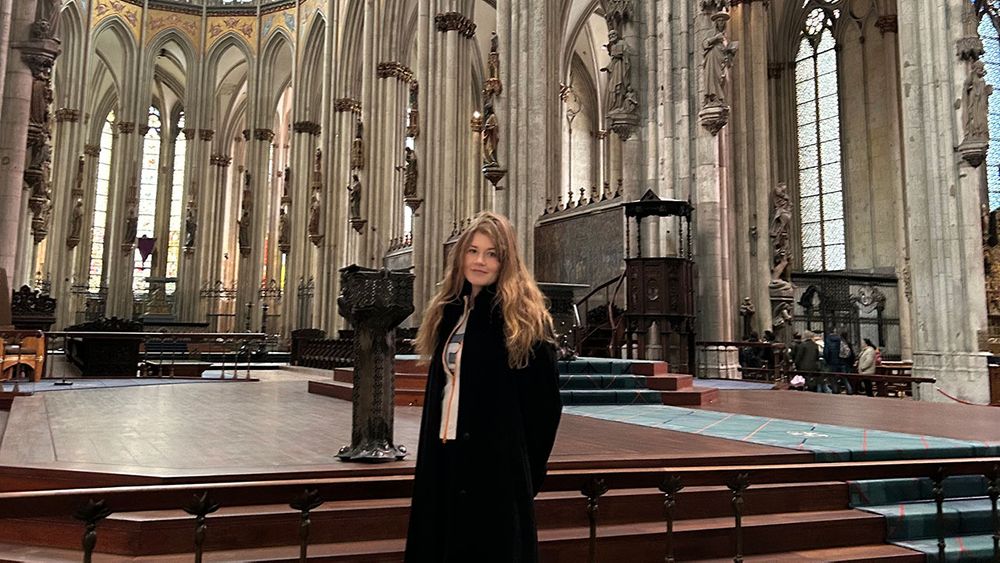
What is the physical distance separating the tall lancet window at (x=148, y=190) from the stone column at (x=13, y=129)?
22798 millimetres

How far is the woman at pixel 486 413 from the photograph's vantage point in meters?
2.13

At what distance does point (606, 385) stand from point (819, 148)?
1945 cm

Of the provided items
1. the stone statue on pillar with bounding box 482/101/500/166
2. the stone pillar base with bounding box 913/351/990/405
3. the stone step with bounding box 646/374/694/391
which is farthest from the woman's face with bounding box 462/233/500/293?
the stone statue on pillar with bounding box 482/101/500/166

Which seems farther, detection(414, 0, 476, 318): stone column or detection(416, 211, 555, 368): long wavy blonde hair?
detection(414, 0, 476, 318): stone column

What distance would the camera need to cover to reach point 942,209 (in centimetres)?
1227

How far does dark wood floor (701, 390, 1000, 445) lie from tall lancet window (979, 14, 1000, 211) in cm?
1485

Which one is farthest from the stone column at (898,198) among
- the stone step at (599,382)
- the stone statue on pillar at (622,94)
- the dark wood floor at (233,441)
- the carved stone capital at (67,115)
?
the carved stone capital at (67,115)

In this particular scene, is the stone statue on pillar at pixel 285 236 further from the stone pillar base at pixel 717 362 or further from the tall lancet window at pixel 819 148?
the stone pillar base at pixel 717 362

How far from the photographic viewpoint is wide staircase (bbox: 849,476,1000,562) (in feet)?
12.2

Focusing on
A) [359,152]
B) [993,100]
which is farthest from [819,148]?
[359,152]

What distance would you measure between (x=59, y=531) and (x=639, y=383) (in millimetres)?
6258

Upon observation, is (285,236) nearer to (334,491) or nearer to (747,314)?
(747,314)

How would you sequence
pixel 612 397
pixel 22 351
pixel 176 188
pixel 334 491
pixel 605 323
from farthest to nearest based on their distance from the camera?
pixel 176 188 → pixel 605 323 → pixel 22 351 → pixel 612 397 → pixel 334 491

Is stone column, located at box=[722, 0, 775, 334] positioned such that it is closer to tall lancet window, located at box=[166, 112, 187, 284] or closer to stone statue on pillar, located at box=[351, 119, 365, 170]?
stone statue on pillar, located at box=[351, 119, 365, 170]
